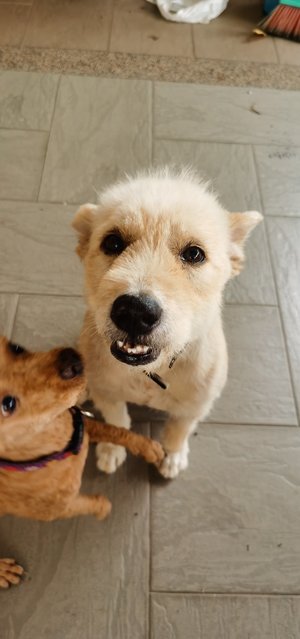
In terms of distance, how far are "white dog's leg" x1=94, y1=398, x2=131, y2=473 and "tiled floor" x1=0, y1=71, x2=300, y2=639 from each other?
0.04 m

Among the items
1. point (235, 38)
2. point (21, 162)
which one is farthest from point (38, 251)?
point (235, 38)

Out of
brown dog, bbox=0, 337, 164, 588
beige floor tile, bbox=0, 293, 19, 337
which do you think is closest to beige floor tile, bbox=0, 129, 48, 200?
beige floor tile, bbox=0, 293, 19, 337

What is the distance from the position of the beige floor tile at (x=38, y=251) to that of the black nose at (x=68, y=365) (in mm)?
941

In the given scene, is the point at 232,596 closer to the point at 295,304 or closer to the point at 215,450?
the point at 215,450

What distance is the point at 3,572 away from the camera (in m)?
1.37

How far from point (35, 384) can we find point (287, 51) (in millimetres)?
3003

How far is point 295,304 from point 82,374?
1249 mm

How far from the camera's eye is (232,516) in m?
1.54

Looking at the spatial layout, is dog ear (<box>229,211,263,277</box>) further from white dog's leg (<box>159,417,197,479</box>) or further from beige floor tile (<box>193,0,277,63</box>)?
beige floor tile (<box>193,0,277,63</box>)

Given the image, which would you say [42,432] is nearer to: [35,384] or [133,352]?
[35,384]

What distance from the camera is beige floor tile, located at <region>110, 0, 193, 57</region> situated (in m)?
2.91

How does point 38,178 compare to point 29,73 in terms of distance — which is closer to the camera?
point 38,178

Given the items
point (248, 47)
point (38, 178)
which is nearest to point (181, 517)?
point (38, 178)

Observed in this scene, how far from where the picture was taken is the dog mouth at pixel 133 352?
40.5 inches
